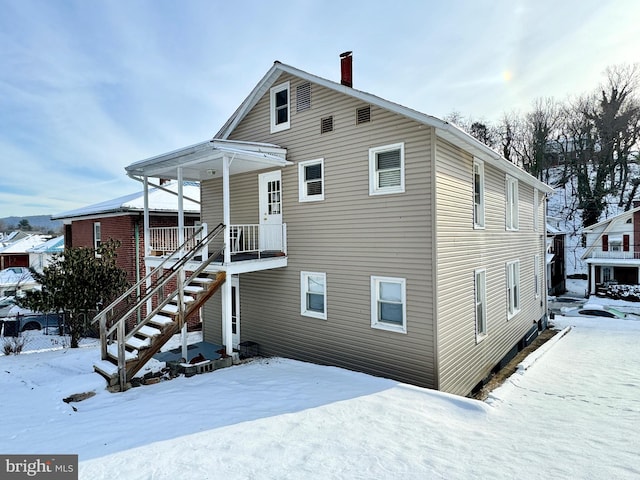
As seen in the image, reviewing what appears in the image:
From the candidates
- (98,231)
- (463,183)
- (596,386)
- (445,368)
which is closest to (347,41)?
(463,183)

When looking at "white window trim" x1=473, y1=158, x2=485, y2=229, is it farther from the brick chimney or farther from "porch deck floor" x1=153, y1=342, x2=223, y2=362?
"porch deck floor" x1=153, y1=342, x2=223, y2=362

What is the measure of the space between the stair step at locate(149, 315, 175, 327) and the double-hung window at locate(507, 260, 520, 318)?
1085 cm

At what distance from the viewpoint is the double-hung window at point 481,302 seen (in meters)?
10.0

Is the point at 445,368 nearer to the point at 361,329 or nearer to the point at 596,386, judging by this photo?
the point at 361,329

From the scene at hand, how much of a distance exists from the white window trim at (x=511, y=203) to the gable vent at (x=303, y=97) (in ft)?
25.2

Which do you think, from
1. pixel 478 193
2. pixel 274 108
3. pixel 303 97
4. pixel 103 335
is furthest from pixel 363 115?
pixel 103 335

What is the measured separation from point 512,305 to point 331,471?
35.2 ft

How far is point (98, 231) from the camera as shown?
17750mm

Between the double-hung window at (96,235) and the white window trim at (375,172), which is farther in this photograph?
the double-hung window at (96,235)

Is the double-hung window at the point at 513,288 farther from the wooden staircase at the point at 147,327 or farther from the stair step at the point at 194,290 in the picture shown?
the stair step at the point at 194,290

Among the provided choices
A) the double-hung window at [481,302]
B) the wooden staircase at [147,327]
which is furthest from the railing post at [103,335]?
the double-hung window at [481,302]

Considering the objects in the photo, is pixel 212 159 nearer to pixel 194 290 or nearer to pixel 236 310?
pixel 194 290

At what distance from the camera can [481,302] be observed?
10.3 meters

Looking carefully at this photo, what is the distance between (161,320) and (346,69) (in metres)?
8.32
